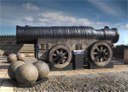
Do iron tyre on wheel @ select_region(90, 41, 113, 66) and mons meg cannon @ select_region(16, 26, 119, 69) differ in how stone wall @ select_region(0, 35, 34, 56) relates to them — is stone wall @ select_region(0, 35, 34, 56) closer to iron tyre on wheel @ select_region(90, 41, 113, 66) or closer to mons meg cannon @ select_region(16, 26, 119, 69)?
mons meg cannon @ select_region(16, 26, 119, 69)

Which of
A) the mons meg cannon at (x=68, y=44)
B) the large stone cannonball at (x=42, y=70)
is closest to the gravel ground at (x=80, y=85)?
the large stone cannonball at (x=42, y=70)

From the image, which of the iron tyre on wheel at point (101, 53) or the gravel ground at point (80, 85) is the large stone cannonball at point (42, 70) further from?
the iron tyre on wheel at point (101, 53)

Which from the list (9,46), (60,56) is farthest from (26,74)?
(9,46)

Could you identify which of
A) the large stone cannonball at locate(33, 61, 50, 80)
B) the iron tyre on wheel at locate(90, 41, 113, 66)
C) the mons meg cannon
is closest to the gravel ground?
the large stone cannonball at locate(33, 61, 50, 80)

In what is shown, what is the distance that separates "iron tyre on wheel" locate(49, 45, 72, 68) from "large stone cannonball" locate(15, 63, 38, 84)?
610 cm

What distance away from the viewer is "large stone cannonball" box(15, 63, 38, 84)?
1193cm

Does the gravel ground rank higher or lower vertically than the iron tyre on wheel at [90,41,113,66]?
lower

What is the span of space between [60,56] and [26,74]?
6.61 metres

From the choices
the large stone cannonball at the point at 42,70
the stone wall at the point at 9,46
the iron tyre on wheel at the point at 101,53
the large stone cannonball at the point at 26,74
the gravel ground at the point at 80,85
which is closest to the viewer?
the gravel ground at the point at 80,85

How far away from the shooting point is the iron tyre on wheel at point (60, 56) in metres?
18.3

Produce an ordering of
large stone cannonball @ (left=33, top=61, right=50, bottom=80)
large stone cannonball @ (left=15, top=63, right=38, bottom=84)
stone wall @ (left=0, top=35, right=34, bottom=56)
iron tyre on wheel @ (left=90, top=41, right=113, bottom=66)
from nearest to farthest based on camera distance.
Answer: large stone cannonball @ (left=15, top=63, right=38, bottom=84), large stone cannonball @ (left=33, top=61, right=50, bottom=80), iron tyre on wheel @ (left=90, top=41, right=113, bottom=66), stone wall @ (left=0, top=35, right=34, bottom=56)

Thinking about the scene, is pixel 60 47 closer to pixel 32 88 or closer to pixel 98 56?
pixel 98 56

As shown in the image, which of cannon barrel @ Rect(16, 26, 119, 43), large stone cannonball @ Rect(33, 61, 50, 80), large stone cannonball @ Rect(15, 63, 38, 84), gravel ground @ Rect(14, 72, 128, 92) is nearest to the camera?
gravel ground @ Rect(14, 72, 128, 92)

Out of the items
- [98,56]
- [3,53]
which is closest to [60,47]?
[98,56]
